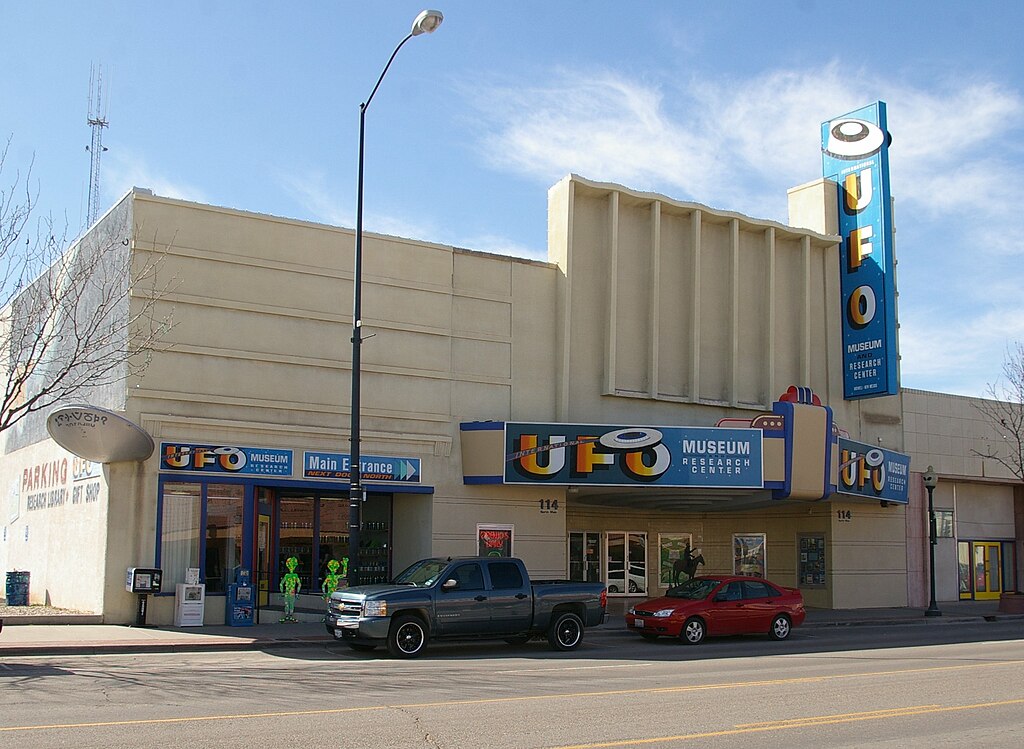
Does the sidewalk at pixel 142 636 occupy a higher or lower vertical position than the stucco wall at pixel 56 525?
lower

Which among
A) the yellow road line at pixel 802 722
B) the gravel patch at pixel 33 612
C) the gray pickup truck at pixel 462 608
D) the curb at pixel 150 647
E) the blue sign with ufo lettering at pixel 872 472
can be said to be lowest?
the curb at pixel 150 647

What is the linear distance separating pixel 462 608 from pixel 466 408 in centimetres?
874

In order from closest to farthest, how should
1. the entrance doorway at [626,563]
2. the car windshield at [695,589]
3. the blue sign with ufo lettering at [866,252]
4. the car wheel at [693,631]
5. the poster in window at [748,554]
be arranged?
the car wheel at [693,631], the car windshield at [695,589], the blue sign with ufo lettering at [866,252], the entrance doorway at [626,563], the poster in window at [748,554]

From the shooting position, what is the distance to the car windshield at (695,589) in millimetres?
22531

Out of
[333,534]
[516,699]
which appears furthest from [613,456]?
[516,699]

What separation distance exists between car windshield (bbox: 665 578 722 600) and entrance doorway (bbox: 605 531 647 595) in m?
11.8

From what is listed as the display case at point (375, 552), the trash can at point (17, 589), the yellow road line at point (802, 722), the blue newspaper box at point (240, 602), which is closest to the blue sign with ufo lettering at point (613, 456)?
the display case at point (375, 552)

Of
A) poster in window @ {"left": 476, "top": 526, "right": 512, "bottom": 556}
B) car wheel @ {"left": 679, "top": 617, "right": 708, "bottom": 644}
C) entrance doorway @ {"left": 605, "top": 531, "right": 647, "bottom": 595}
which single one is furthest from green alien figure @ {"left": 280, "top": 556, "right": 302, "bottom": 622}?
entrance doorway @ {"left": 605, "top": 531, "right": 647, "bottom": 595}

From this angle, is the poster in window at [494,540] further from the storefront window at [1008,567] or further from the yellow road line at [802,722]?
the storefront window at [1008,567]

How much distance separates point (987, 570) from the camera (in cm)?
4000

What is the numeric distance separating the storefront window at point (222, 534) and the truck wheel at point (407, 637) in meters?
6.85

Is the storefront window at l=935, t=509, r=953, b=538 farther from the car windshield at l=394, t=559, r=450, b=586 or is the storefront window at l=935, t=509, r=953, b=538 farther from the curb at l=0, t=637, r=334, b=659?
the curb at l=0, t=637, r=334, b=659

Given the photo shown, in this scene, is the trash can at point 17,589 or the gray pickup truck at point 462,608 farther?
the trash can at point 17,589

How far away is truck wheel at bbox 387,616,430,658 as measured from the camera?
18.3m
